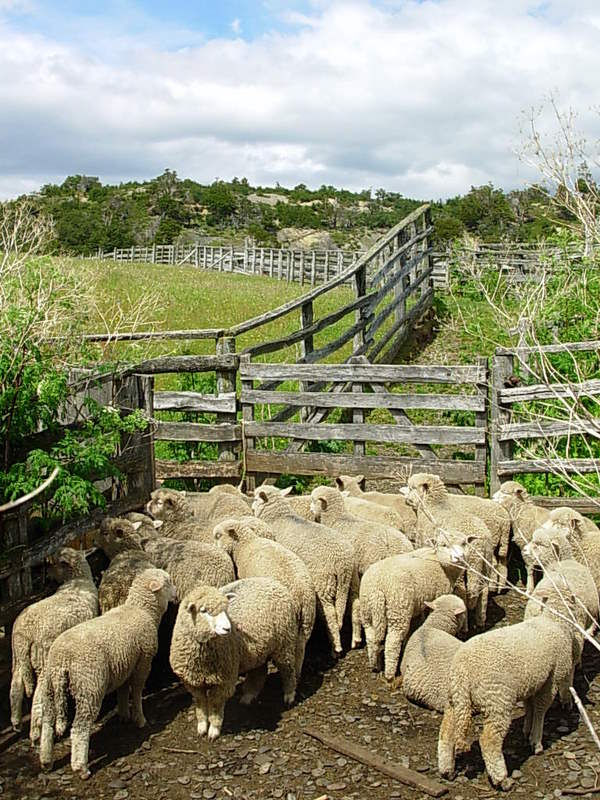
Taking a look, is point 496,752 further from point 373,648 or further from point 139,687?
point 139,687

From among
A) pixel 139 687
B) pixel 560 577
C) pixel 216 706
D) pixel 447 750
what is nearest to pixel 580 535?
pixel 560 577

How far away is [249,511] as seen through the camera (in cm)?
782

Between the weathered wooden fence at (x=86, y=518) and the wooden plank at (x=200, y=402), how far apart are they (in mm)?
1671

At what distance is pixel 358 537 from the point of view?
6969 mm

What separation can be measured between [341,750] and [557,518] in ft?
9.43

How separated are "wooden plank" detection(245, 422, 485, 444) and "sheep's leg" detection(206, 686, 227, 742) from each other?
4.59 m

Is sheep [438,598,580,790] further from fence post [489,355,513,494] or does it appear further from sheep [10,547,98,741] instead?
fence post [489,355,513,494]

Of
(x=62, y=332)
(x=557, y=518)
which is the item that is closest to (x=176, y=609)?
(x=62, y=332)

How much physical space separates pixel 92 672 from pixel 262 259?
41.9 meters

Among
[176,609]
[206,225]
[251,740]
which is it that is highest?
[206,225]

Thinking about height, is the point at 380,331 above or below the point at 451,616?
above

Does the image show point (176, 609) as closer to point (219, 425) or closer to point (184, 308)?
point (219, 425)

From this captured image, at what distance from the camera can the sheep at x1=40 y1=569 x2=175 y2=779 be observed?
→ 4879 millimetres

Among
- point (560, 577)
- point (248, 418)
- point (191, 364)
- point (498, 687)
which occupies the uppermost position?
point (191, 364)
